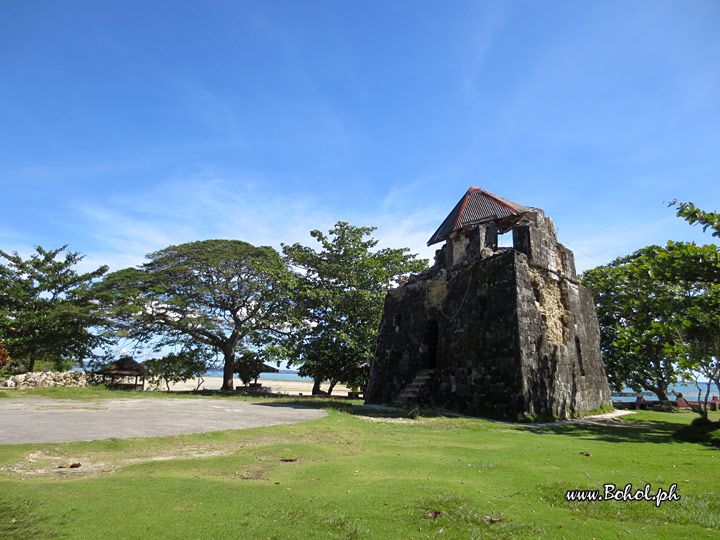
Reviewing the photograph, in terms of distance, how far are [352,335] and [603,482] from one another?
1734cm

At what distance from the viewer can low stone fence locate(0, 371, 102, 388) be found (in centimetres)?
1998

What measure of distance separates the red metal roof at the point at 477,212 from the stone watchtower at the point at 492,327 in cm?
4

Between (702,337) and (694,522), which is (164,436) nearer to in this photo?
(694,522)

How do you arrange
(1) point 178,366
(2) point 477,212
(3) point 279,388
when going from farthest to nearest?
(3) point 279,388
(1) point 178,366
(2) point 477,212

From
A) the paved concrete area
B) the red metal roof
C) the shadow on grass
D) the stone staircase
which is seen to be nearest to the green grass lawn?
the paved concrete area

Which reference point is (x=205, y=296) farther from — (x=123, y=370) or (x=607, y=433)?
(x=607, y=433)

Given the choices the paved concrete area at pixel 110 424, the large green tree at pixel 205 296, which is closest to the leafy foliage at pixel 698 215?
the paved concrete area at pixel 110 424

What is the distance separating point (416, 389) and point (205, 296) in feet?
48.4

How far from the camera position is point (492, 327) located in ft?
41.9

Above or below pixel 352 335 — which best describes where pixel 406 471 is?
below

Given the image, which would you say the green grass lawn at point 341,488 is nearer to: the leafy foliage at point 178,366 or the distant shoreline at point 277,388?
the leafy foliage at point 178,366

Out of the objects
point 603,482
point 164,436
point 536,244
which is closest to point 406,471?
point 603,482

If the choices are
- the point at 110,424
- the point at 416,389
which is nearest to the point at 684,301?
the point at 416,389

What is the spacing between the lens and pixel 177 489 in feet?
12.8
